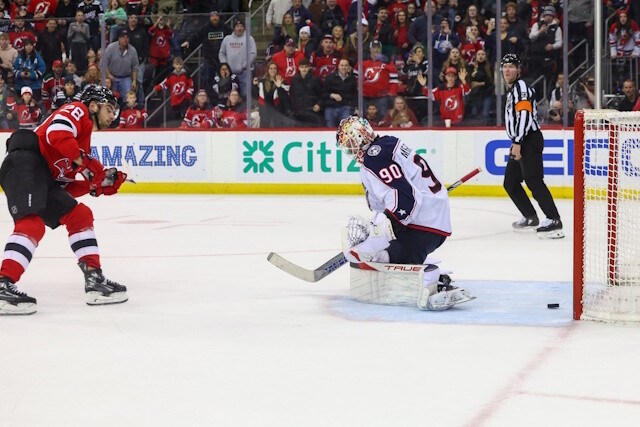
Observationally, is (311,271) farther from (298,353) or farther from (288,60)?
(288,60)

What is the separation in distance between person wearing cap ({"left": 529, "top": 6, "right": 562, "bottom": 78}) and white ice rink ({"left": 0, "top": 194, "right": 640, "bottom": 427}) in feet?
14.5

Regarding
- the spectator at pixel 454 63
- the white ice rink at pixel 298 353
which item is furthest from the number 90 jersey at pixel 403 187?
the spectator at pixel 454 63

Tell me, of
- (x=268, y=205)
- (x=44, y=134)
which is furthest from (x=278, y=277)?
(x=268, y=205)

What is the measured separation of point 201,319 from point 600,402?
196cm

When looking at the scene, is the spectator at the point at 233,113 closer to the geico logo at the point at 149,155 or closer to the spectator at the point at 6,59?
the geico logo at the point at 149,155

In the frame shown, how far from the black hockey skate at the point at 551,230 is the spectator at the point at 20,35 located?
24.4 feet

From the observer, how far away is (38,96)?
12.5 meters

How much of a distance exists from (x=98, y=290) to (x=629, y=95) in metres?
7.12

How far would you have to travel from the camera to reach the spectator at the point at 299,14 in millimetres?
11930

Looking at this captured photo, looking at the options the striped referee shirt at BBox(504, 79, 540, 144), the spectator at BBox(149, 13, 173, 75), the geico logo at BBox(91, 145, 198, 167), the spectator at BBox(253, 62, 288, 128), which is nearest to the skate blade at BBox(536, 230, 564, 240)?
the striped referee shirt at BBox(504, 79, 540, 144)

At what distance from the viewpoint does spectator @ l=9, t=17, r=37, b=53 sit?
41.1 feet

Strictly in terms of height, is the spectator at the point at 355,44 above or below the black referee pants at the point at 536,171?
above

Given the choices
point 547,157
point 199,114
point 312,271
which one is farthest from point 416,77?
point 312,271

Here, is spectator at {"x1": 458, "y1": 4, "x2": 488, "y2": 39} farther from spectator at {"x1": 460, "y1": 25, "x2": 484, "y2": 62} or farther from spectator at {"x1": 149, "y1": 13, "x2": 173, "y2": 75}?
spectator at {"x1": 149, "y1": 13, "x2": 173, "y2": 75}
